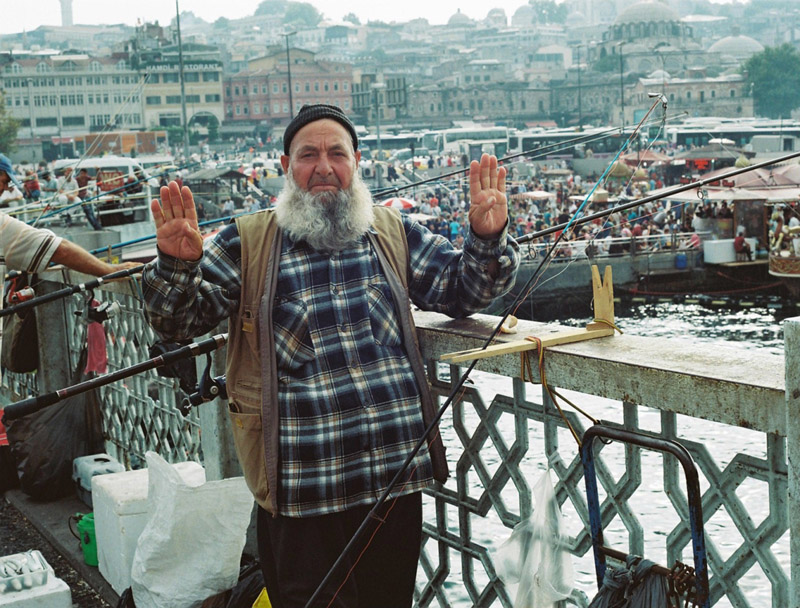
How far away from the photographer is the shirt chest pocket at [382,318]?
83.8 inches

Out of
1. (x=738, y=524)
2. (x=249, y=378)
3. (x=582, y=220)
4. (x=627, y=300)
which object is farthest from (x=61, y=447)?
(x=627, y=300)

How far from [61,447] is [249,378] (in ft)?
7.42

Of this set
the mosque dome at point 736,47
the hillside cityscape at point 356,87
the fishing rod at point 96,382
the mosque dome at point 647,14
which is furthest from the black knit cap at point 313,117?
the mosque dome at point 647,14

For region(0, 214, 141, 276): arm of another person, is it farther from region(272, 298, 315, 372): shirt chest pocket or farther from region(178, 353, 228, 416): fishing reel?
region(272, 298, 315, 372): shirt chest pocket

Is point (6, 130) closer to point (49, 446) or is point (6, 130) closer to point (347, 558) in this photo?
point (49, 446)

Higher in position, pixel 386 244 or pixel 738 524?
pixel 386 244

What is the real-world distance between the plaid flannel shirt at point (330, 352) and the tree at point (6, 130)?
78225 mm

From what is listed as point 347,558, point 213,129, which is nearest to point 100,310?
point 347,558

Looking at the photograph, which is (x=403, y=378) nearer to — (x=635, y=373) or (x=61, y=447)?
(x=635, y=373)

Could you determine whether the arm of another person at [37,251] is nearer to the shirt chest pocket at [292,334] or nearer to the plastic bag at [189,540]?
the plastic bag at [189,540]

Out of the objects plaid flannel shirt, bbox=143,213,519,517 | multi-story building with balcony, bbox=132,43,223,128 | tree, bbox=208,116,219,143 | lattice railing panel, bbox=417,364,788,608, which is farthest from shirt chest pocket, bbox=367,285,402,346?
tree, bbox=208,116,219,143

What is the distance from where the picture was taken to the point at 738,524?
1672 millimetres

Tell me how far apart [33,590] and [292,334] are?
1223 millimetres

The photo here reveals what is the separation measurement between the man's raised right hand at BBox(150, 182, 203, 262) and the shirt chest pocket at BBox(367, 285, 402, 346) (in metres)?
0.34
